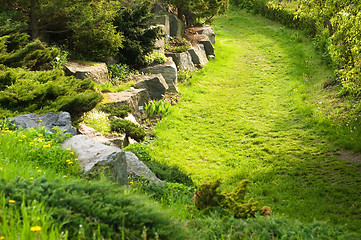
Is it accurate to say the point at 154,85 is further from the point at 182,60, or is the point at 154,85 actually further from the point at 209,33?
the point at 209,33

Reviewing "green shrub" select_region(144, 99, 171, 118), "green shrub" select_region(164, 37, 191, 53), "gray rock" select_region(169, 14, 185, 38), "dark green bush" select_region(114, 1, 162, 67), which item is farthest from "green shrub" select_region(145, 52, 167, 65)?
"gray rock" select_region(169, 14, 185, 38)

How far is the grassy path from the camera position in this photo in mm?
7574

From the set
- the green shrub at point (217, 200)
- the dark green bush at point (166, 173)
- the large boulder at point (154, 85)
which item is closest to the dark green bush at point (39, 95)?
the dark green bush at point (166, 173)

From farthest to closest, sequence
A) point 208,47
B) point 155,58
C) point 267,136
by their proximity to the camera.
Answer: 1. point 208,47
2. point 155,58
3. point 267,136

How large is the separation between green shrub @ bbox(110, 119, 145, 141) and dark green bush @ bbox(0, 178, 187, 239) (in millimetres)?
5730

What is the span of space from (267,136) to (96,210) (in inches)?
332

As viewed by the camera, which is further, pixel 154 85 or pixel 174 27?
pixel 174 27

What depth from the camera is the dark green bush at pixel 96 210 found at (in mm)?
2980

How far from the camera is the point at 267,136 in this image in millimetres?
10828

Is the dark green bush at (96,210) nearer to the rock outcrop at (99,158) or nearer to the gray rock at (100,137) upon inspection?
the rock outcrop at (99,158)

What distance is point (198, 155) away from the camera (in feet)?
32.4

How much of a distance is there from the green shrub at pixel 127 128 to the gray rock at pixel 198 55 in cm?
815

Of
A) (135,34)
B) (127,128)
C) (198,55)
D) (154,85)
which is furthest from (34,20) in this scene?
(198,55)

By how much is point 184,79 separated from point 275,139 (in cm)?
611
